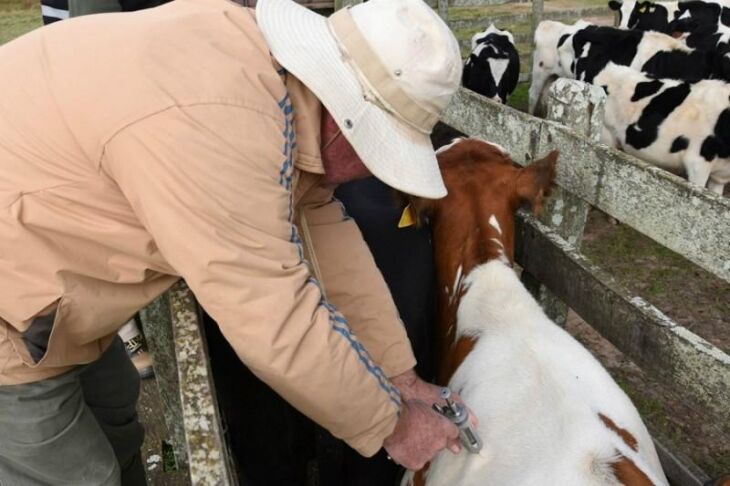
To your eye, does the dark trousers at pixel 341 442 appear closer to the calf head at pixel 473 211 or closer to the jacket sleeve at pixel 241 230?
the calf head at pixel 473 211

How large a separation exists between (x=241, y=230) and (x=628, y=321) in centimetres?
147

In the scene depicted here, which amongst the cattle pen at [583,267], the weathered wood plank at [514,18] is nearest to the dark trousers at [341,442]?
the cattle pen at [583,267]

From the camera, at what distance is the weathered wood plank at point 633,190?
2.07 m

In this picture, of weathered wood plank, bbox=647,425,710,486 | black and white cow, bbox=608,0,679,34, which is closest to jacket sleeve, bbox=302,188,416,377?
weathered wood plank, bbox=647,425,710,486

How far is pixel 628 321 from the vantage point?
7.41 ft

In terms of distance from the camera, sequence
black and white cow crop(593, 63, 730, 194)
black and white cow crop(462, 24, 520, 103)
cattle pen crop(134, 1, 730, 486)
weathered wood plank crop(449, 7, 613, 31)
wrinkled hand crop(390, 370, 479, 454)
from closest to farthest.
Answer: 1. cattle pen crop(134, 1, 730, 486)
2. wrinkled hand crop(390, 370, 479, 454)
3. black and white cow crop(593, 63, 730, 194)
4. black and white cow crop(462, 24, 520, 103)
5. weathered wood plank crop(449, 7, 613, 31)

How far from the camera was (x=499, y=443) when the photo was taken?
194 cm

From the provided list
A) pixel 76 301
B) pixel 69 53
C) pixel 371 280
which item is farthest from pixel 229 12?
pixel 371 280

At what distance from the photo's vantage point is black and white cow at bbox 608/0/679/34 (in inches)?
436

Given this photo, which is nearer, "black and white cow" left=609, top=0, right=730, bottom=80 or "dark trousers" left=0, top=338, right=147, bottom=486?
"dark trousers" left=0, top=338, right=147, bottom=486

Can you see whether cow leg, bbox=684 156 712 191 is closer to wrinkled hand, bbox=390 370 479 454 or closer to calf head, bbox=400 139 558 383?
calf head, bbox=400 139 558 383

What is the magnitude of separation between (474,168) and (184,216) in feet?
5.63

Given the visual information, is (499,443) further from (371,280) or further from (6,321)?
(6,321)

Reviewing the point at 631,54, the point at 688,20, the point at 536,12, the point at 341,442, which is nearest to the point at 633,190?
the point at 341,442
